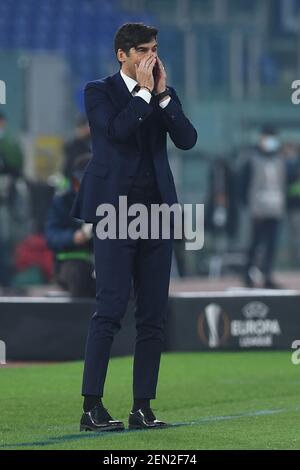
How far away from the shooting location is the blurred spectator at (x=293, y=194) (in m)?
18.4

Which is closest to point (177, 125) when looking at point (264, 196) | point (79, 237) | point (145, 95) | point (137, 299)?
point (145, 95)

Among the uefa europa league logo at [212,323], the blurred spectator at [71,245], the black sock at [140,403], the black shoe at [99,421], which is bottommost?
the uefa europa league logo at [212,323]

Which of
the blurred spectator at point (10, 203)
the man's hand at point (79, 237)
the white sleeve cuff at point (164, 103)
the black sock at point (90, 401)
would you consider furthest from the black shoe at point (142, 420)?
the blurred spectator at point (10, 203)

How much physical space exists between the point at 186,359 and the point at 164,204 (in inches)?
181

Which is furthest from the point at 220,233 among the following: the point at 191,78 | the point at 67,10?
the point at 67,10

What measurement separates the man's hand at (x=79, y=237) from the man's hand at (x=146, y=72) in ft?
16.5

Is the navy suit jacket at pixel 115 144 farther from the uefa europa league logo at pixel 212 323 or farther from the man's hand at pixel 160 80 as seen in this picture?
the uefa europa league logo at pixel 212 323

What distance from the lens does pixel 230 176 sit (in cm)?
1872

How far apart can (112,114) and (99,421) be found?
1436 mm

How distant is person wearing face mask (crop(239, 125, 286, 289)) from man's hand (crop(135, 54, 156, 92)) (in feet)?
34.4

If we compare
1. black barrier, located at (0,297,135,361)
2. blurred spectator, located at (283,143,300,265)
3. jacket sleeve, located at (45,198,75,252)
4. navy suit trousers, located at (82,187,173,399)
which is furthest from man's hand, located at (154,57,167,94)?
blurred spectator, located at (283,143,300,265)

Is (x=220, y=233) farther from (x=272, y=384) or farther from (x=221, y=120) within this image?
(x=272, y=384)

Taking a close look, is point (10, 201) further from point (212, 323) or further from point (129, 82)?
point (129, 82)

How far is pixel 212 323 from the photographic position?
11.9 m
